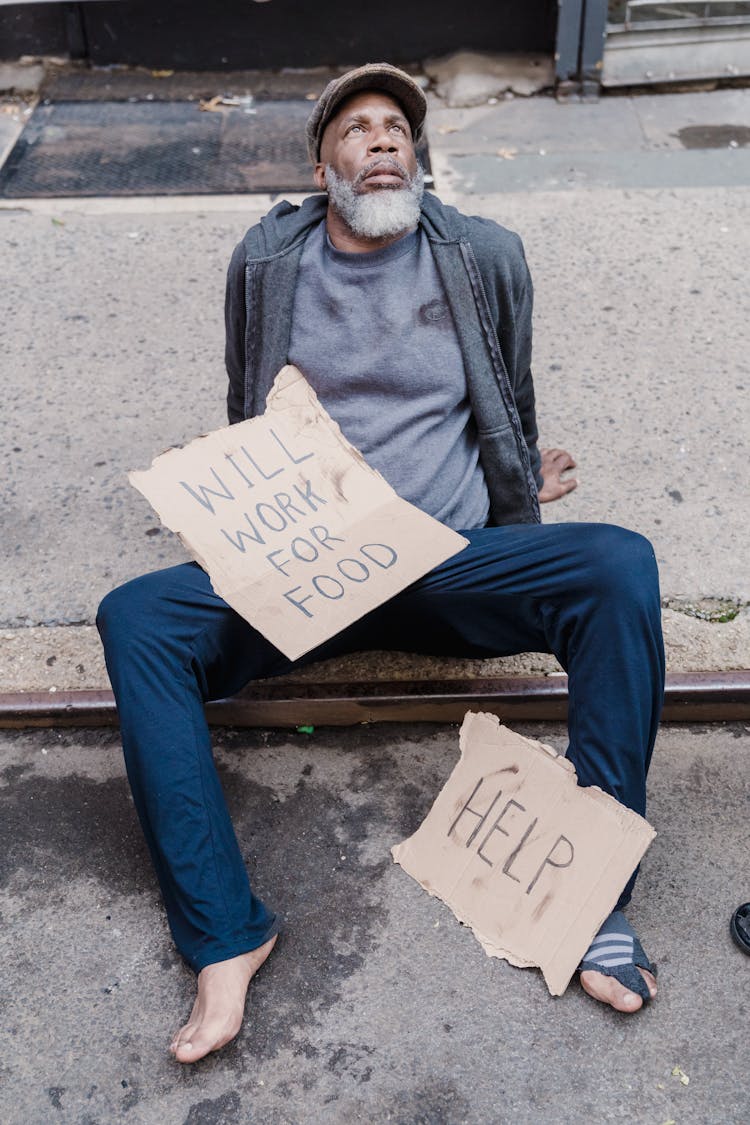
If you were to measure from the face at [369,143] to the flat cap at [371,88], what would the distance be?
0.02 m

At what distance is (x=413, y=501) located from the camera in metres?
2.81

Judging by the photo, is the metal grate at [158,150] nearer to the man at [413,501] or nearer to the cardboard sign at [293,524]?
the man at [413,501]

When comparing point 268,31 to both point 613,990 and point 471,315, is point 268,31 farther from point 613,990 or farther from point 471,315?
point 613,990

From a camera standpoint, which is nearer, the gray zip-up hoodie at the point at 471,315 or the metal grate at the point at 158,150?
the gray zip-up hoodie at the point at 471,315

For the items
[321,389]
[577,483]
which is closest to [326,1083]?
[321,389]

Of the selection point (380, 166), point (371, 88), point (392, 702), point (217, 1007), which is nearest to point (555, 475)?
point (392, 702)

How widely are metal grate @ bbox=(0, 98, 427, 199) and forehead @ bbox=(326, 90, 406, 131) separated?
233cm

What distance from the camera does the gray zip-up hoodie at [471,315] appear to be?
9.21 ft

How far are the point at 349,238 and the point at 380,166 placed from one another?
0.18 m

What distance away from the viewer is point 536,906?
97.2 inches

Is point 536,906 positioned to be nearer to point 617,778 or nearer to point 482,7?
point 617,778

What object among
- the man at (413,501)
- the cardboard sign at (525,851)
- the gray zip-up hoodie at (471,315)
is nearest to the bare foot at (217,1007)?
the man at (413,501)

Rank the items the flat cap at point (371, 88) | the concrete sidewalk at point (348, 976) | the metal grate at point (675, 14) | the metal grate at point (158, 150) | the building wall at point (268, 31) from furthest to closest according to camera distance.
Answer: the building wall at point (268, 31) → the metal grate at point (675, 14) → the metal grate at point (158, 150) → the flat cap at point (371, 88) → the concrete sidewalk at point (348, 976)

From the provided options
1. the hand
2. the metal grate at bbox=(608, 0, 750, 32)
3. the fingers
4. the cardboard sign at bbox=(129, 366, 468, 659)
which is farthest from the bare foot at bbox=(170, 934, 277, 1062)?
the metal grate at bbox=(608, 0, 750, 32)
